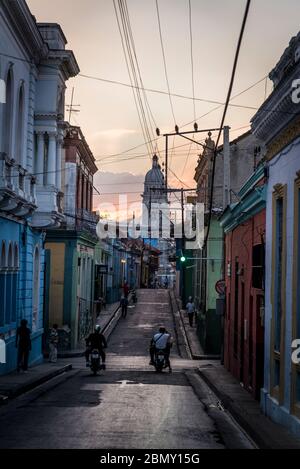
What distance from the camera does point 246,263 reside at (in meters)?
19.7

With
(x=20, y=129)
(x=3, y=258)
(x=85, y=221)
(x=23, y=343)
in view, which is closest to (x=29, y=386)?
(x=23, y=343)

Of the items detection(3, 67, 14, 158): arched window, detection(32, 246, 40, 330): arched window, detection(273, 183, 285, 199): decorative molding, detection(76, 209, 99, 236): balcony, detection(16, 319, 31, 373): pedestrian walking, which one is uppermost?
detection(3, 67, 14, 158): arched window

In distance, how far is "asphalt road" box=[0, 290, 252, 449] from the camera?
10461 mm

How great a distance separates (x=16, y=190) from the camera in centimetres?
1970

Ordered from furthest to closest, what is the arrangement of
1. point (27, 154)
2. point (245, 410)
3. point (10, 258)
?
point (27, 154), point (10, 258), point (245, 410)

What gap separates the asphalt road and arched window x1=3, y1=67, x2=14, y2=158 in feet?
20.3

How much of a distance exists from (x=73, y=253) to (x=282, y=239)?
66.9ft

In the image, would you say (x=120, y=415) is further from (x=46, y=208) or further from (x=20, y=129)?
(x=46, y=208)

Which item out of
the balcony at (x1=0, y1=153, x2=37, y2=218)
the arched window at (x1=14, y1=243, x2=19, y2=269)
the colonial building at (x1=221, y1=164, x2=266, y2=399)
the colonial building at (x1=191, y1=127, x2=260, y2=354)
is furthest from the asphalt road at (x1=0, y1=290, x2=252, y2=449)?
the colonial building at (x1=191, y1=127, x2=260, y2=354)

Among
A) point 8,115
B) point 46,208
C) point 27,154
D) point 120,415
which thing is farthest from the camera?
point 46,208

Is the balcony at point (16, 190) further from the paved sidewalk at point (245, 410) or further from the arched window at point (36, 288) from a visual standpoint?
the paved sidewalk at point (245, 410)

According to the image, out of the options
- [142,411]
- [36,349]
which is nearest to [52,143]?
[36,349]

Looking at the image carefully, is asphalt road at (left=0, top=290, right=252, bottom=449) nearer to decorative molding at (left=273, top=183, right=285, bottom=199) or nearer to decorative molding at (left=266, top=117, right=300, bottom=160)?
decorative molding at (left=273, top=183, right=285, bottom=199)
